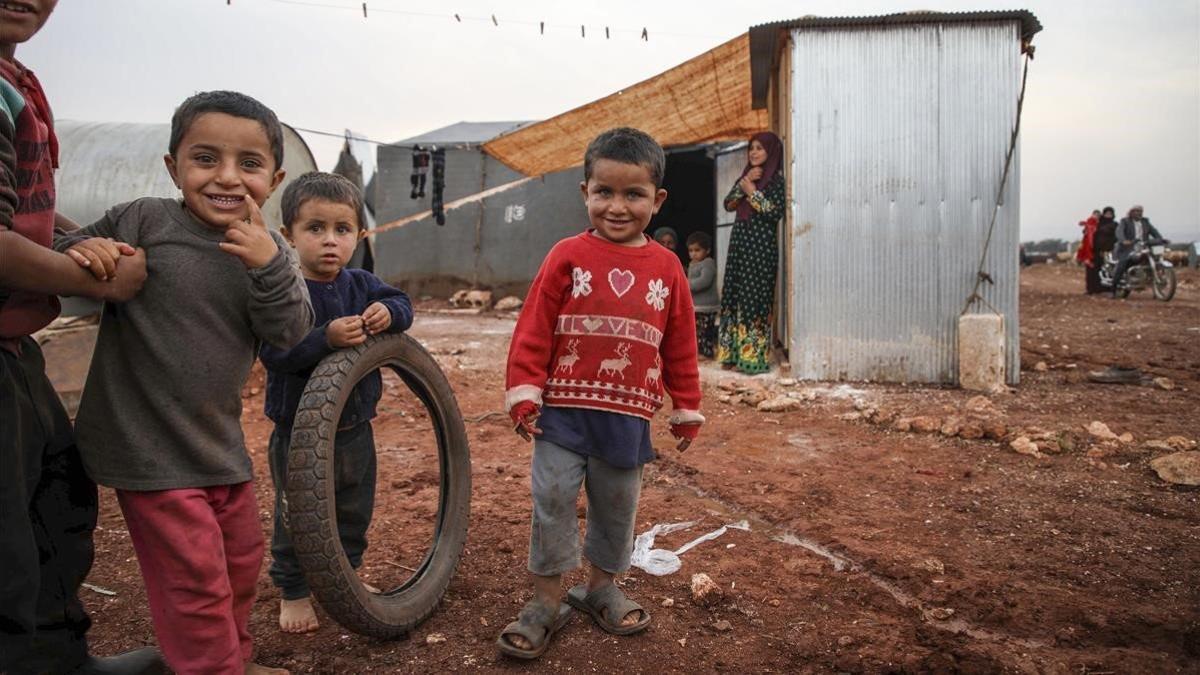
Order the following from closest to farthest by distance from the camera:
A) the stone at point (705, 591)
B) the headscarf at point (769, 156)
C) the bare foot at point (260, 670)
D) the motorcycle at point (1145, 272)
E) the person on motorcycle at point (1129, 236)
→ 1. the bare foot at point (260, 670)
2. the stone at point (705, 591)
3. the headscarf at point (769, 156)
4. the motorcycle at point (1145, 272)
5. the person on motorcycle at point (1129, 236)

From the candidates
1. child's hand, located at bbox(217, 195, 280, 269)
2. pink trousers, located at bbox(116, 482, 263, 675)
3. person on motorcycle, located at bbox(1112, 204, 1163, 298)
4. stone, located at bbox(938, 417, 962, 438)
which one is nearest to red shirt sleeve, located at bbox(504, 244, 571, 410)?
child's hand, located at bbox(217, 195, 280, 269)

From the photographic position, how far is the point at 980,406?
5598 millimetres

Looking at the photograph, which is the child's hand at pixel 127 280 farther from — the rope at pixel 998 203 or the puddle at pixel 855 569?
the rope at pixel 998 203

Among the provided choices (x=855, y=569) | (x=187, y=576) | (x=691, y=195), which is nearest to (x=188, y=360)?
(x=187, y=576)

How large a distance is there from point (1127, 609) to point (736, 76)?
6.71 metres

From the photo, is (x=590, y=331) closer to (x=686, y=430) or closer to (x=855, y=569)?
(x=686, y=430)

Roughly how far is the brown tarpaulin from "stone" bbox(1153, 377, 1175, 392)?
14.9ft

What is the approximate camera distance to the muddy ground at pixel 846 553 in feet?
7.44

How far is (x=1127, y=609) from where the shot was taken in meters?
2.50

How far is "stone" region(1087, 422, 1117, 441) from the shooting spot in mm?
4590

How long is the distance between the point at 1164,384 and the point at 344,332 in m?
6.64

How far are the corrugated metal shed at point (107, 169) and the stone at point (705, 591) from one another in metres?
6.18

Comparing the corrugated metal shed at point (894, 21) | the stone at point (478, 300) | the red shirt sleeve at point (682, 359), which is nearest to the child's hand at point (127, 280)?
the red shirt sleeve at point (682, 359)

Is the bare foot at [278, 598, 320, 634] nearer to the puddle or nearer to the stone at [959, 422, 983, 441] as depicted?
the puddle
